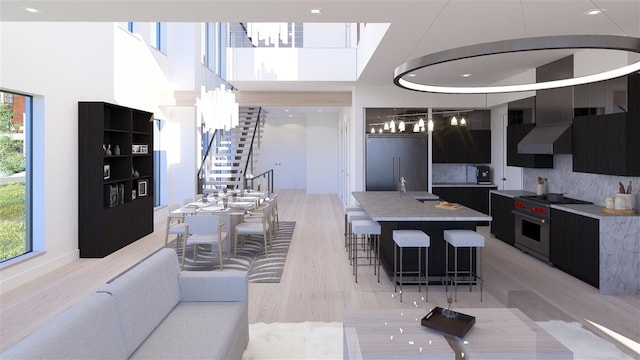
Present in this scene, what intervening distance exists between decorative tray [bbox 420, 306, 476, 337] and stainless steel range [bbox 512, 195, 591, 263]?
141 inches

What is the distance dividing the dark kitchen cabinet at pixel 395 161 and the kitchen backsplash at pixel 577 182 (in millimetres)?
2122

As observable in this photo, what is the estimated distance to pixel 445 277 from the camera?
4.81 meters

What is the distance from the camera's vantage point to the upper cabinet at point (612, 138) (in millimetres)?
4480

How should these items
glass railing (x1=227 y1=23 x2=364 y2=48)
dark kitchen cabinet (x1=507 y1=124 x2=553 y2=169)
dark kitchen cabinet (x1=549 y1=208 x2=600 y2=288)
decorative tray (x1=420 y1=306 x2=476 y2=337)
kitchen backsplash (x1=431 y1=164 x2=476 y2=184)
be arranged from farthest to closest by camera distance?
kitchen backsplash (x1=431 y1=164 x2=476 y2=184) → glass railing (x1=227 y1=23 x2=364 y2=48) → dark kitchen cabinet (x1=507 y1=124 x2=553 y2=169) → dark kitchen cabinet (x1=549 y1=208 x2=600 y2=288) → decorative tray (x1=420 y1=306 x2=476 y2=337)

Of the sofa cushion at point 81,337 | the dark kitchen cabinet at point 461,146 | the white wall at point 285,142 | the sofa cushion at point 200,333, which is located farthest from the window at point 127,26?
the white wall at point 285,142

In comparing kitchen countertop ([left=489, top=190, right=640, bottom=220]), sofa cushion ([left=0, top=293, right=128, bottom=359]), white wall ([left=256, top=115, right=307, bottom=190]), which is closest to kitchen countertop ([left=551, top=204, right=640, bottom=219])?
kitchen countertop ([left=489, top=190, right=640, bottom=220])

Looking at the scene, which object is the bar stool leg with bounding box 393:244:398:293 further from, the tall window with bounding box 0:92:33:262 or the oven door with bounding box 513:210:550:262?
the tall window with bounding box 0:92:33:262

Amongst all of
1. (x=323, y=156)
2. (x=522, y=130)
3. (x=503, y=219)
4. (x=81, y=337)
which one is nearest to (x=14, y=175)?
(x=81, y=337)

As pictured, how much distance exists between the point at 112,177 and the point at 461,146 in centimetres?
663

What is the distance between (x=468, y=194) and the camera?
28.2 ft

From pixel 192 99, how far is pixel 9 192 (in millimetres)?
4949

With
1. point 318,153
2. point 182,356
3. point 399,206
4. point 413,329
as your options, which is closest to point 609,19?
point 399,206

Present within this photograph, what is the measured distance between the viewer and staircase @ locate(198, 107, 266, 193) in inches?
416

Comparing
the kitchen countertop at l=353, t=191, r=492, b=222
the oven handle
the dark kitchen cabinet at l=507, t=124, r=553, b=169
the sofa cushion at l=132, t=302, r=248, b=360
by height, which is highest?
the dark kitchen cabinet at l=507, t=124, r=553, b=169
